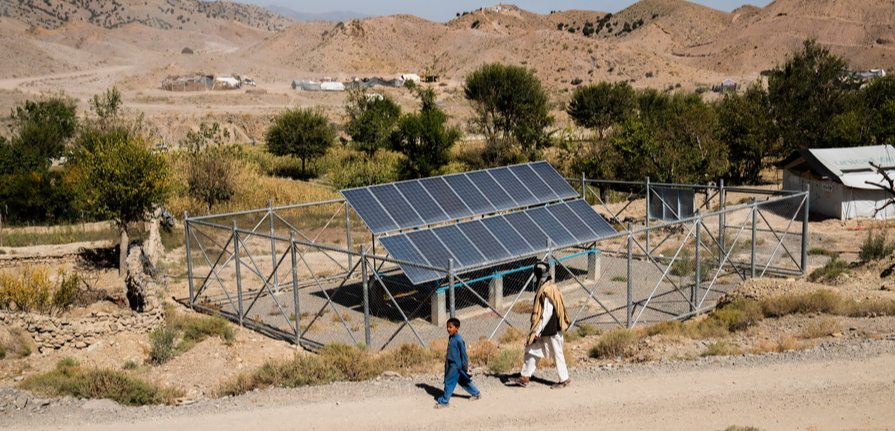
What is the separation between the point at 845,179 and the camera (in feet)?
101

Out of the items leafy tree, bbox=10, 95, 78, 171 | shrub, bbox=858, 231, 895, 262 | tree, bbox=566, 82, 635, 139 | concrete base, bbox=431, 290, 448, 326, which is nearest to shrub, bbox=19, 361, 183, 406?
concrete base, bbox=431, 290, 448, 326

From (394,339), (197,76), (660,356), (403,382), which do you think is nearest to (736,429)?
(660,356)

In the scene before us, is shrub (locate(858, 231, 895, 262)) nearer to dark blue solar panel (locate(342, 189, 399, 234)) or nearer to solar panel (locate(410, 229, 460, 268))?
solar panel (locate(410, 229, 460, 268))

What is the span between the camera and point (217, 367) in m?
15.9

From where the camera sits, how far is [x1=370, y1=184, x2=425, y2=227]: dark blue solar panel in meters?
20.3

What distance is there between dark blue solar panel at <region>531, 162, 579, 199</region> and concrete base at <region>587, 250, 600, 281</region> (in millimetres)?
2576

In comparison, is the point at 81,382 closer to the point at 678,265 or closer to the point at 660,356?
the point at 660,356

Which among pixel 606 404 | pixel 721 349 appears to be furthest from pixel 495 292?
pixel 606 404

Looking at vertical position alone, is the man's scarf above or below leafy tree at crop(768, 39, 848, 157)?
below

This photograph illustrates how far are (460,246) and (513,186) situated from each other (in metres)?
5.70

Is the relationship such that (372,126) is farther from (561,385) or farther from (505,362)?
(561,385)

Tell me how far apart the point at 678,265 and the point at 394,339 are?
9633 mm

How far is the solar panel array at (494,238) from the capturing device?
17844 mm

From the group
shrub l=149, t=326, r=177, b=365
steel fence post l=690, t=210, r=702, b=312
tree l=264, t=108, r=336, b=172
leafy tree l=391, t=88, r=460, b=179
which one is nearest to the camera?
shrub l=149, t=326, r=177, b=365
